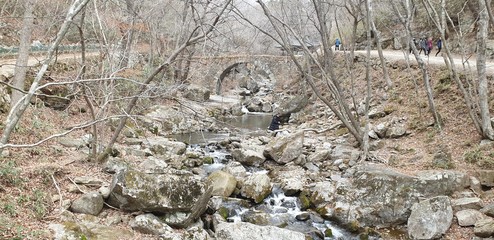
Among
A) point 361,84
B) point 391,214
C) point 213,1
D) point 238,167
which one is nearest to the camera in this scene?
point 391,214

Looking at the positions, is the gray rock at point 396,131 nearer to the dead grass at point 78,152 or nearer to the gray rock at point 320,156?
the dead grass at point 78,152

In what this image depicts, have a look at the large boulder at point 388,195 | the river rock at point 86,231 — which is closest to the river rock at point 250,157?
the large boulder at point 388,195

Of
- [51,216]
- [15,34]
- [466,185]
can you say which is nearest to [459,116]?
[466,185]

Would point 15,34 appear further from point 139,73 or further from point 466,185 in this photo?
point 466,185

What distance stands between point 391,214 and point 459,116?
5641mm

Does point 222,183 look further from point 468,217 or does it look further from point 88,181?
point 468,217

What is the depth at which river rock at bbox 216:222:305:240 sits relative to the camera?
6793mm

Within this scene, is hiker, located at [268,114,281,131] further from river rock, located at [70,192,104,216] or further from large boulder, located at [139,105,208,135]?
river rock, located at [70,192,104,216]

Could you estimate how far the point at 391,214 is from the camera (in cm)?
794

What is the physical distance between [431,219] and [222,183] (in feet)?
16.5

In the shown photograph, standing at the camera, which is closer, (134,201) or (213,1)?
(134,201)

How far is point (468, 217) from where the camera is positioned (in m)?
7.11

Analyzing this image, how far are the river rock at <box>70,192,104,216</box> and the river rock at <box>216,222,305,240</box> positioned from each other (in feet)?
7.57

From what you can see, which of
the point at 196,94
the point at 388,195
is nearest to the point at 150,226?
the point at 388,195
